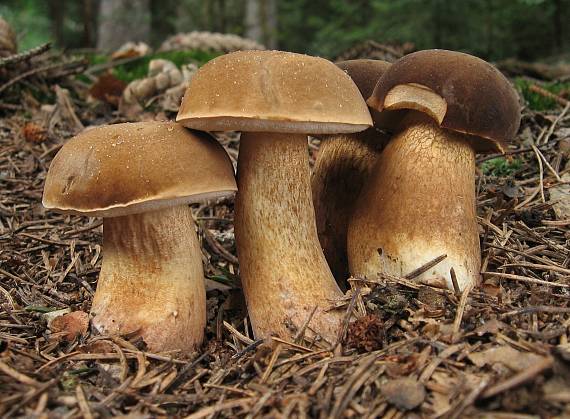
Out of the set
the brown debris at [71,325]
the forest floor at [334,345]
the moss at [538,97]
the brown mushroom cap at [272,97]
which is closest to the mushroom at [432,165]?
the forest floor at [334,345]

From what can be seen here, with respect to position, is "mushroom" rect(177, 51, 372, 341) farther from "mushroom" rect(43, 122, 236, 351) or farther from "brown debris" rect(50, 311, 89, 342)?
"brown debris" rect(50, 311, 89, 342)

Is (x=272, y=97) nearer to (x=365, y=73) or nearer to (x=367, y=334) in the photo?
(x=365, y=73)

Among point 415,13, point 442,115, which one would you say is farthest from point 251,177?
point 415,13

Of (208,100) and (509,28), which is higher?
(509,28)

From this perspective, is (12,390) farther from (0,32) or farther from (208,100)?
(0,32)

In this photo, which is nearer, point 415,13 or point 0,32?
point 0,32

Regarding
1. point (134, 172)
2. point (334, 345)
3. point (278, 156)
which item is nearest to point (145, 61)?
point (278, 156)

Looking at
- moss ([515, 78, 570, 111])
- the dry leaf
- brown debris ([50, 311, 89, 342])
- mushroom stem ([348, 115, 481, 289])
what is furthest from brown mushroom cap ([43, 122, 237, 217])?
moss ([515, 78, 570, 111])
